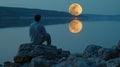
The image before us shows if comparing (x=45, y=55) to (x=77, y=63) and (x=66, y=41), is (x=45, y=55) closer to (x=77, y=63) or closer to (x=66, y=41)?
(x=77, y=63)

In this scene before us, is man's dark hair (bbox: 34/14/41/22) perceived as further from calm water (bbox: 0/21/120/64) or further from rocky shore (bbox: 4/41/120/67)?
calm water (bbox: 0/21/120/64)

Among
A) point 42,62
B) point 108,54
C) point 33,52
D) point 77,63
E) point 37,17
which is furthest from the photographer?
point 37,17

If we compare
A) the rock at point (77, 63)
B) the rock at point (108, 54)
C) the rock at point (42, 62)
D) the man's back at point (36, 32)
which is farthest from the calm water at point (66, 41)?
the rock at point (77, 63)

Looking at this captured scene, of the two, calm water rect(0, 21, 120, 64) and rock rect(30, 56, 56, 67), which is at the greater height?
rock rect(30, 56, 56, 67)

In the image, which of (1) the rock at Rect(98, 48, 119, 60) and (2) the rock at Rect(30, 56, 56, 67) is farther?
(1) the rock at Rect(98, 48, 119, 60)

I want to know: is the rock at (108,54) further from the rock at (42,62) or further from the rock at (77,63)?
the rock at (77,63)

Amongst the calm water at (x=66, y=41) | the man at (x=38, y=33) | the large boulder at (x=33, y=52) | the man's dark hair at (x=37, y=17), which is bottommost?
the calm water at (x=66, y=41)

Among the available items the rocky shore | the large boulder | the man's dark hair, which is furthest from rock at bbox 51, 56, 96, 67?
the man's dark hair

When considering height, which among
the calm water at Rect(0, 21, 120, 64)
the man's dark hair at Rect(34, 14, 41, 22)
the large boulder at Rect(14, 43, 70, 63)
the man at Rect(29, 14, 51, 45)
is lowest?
the calm water at Rect(0, 21, 120, 64)

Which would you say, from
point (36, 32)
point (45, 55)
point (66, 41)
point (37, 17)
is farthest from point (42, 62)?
point (66, 41)

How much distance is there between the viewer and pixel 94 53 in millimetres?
12211

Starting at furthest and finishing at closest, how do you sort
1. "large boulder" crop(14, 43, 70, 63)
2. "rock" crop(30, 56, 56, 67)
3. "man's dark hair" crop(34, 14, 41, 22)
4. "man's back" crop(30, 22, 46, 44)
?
"man's back" crop(30, 22, 46, 44) < "man's dark hair" crop(34, 14, 41, 22) < "large boulder" crop(14, 43, 70, 63) < "rock" crop(30, 56, 56, 67)

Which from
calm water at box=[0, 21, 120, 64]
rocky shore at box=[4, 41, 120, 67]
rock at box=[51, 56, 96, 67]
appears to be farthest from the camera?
calm water at box=[0, 21, 120, 64]

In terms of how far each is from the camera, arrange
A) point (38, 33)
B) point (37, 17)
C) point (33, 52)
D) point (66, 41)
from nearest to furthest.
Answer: point (33, 52)
point (37, 17)
point (38, 33)
point (66, 41)
